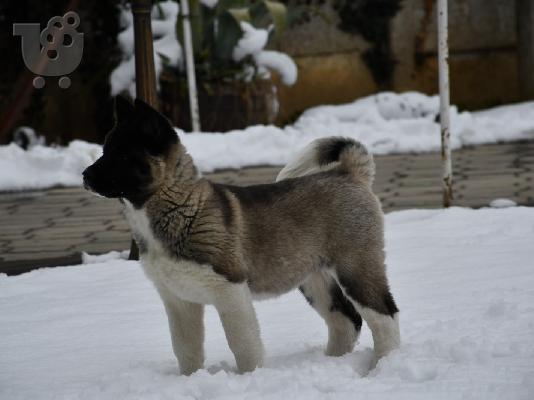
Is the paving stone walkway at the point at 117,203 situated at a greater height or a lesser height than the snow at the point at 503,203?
lesser

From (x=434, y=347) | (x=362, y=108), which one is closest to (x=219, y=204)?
(x=434, y=347)

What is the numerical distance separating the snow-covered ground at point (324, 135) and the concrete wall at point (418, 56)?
0.62 meters

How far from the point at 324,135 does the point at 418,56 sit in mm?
2597

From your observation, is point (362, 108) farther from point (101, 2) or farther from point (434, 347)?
point (434, 347)

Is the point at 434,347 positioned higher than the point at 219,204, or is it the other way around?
the point at 219,204

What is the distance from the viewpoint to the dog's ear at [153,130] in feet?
9.79

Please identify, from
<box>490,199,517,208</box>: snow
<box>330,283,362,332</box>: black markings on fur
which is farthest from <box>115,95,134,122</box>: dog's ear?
<box>490,199,517,208</box>: snow

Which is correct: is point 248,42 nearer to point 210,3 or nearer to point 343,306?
point 210,3

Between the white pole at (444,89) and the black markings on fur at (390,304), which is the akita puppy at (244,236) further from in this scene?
the white pole at (444,89)

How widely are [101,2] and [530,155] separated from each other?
557 centimetres

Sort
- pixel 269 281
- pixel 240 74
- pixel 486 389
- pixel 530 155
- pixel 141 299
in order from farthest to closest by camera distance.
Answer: pixel 240 74, pixel 530 155, pixel 141 299, pixel 269 281, pixel 486 389

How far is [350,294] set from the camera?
10.7ft

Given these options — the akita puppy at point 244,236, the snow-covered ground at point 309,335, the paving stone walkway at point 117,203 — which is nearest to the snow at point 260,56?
the paving stone walkway at point 117,203

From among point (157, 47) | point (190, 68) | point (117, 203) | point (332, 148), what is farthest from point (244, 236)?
point (157, 47)
